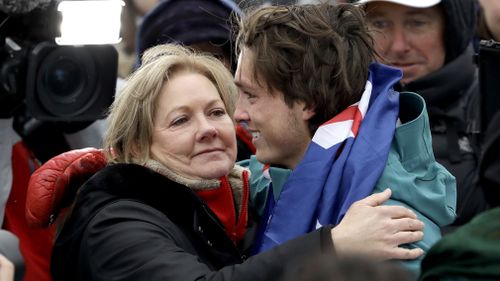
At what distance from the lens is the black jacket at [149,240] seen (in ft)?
7.79

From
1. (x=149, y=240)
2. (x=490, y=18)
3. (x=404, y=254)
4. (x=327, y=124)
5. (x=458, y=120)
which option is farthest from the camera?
(x=458, y=120)

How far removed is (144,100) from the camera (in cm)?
284

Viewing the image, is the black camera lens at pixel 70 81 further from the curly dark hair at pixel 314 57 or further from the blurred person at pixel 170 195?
the curly dark hair at pixel 314 57

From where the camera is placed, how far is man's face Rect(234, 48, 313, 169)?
8.80ft

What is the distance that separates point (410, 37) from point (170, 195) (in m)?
1.40

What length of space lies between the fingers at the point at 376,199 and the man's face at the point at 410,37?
4.29 ft

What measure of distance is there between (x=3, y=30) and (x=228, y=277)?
50.8 inches

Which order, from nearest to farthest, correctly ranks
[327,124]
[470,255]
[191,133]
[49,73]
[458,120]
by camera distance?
[470,255], [327,124], [191,133], [49,73], [458,120]

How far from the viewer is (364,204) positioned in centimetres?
242

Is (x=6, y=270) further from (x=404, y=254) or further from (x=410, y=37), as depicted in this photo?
(x=410, y=37)

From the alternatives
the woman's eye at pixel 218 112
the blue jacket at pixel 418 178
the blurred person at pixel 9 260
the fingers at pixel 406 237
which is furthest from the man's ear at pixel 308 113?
the blurred person at pixel 9 260

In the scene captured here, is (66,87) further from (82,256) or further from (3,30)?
(82,256)

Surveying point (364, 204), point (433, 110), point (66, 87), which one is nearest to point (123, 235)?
point (364, 204)

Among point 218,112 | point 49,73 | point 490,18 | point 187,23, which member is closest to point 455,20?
point 490,18
